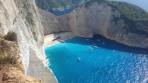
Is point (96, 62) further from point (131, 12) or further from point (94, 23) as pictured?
point (131, 12)

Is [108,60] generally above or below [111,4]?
below

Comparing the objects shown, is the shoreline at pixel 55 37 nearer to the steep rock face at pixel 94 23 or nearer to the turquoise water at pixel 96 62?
the turquoise water at pixel 96 62

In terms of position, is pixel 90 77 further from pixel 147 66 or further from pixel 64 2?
pixel 64 2

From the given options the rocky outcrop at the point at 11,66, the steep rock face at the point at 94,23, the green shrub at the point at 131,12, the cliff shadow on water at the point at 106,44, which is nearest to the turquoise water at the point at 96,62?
the cliff shadow on water at the point at 106,44

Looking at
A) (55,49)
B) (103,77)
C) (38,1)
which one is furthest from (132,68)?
(38,1)

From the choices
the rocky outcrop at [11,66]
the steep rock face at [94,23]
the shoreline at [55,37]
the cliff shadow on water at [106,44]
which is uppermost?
the rocky outcrop at [11,66]

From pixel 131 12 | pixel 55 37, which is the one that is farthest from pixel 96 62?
pixel 131 12

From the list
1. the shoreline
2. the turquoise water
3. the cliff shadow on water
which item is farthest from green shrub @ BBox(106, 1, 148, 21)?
the shoreline
